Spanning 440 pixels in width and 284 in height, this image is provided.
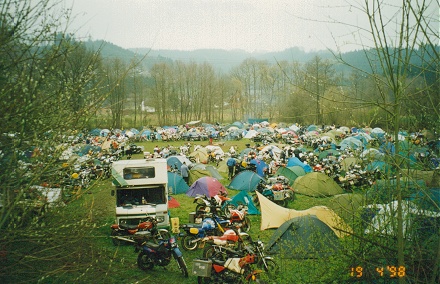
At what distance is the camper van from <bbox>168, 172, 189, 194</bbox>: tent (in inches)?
196

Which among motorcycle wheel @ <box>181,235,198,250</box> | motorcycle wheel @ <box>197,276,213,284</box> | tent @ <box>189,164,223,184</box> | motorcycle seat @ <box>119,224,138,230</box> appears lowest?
tent @ <box>189,164,223,184</box>

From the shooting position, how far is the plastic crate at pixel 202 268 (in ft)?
19.8

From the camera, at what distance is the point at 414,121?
12.0ft

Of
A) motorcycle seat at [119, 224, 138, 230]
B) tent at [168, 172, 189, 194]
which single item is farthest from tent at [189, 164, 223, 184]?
motorcycle seat at [119, 224, 138, 230]

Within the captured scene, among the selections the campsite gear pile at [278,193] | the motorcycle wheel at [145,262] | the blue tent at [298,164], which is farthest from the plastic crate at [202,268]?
the blue tent at [298,164]

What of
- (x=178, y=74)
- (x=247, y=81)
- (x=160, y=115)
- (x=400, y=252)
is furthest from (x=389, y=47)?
(x=247, y=81)

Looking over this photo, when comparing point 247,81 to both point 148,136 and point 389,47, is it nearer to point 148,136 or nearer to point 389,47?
point 148,136

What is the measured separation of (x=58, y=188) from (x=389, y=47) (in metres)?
4.05

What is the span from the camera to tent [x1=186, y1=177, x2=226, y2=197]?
1357 centimetres

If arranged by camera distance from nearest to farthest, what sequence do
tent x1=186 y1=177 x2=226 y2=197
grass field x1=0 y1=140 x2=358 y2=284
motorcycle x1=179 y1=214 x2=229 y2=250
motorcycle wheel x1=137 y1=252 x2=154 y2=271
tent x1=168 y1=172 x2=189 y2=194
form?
grass field x1=0 y1=140 x2=358 y2=284 < motorcycle wheel x1=137 y1=252 x2=154 y2=271 < motorcycle x1=179 y1=214 x2=229 y2=250 < tent x1=186 y1=177 x2=226 y2=197 < tent x1=168 y1=172 x2=189 y2=194

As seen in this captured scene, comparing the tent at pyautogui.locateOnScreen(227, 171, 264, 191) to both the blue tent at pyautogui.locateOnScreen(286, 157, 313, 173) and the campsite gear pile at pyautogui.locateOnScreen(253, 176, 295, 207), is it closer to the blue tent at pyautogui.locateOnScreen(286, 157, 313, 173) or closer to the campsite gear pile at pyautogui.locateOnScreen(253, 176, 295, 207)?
the campsite gear pile at pyautogui.locateOnScreen(253, 176, 295, 207)

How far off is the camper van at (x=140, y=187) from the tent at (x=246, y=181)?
5.92 metres

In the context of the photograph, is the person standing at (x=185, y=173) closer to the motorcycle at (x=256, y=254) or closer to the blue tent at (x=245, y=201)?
the blue tent at (x=245, y=201)

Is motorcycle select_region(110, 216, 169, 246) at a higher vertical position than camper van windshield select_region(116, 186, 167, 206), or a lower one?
lower
